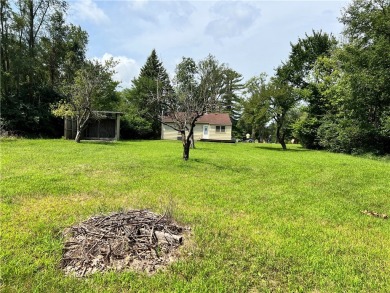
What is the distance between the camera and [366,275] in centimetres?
297

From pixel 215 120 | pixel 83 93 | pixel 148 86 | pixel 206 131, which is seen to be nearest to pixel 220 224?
pixel 83 93

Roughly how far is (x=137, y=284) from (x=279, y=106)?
2032cm

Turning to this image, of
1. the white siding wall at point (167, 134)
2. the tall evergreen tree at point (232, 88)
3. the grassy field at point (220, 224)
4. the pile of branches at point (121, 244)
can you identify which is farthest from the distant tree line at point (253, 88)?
the tall evergreen tree at point (232, 88)

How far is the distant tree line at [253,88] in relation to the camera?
15969mm

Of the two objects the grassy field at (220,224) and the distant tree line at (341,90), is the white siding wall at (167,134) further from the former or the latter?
the grassy field at (220,224)

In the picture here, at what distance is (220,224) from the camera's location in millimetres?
4297

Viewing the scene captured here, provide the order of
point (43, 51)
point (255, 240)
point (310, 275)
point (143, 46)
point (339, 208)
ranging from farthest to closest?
point (43, 51) → point (143, 46) → point (339, 208) → point (255, 240) → point (310, 275)

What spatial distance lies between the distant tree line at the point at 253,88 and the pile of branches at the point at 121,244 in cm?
691

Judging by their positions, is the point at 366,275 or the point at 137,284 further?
the point at 366,275

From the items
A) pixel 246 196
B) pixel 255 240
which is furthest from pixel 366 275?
pixel 246 196

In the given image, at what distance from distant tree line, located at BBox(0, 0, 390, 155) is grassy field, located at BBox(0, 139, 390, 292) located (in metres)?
4.26

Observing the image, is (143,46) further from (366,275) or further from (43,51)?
(43,51)

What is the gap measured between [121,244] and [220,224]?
172 centimetres

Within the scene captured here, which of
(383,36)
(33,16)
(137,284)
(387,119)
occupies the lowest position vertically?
(137,284)
